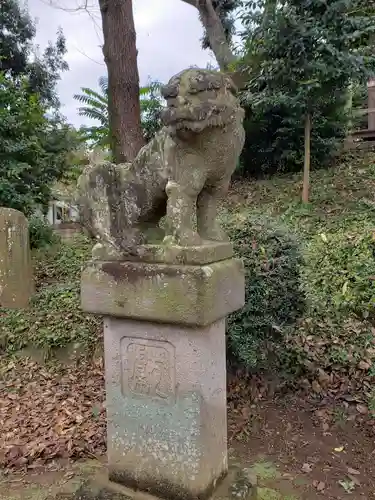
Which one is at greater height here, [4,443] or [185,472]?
[185,472]

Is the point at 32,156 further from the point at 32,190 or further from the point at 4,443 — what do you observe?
the point at 4,443

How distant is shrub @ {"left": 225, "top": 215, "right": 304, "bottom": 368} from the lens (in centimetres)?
325

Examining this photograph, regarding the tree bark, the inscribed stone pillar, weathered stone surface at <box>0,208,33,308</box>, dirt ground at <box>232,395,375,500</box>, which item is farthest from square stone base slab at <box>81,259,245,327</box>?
the tree bark

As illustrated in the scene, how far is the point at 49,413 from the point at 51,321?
1.32m

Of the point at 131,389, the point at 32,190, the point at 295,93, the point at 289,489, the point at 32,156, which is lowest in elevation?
the point at 289,489

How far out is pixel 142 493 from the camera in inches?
81.6

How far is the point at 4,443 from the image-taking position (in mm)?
3205

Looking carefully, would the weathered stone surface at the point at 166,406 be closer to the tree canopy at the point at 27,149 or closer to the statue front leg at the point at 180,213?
the statue front leg at the point at 180,213

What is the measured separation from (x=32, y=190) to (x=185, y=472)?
19.4 ft

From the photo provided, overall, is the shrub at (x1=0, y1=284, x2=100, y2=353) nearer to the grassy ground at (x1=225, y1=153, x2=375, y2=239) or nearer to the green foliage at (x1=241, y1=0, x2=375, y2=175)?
the grassy ground at (x1=225, y1=153, x2=375, y2=239)

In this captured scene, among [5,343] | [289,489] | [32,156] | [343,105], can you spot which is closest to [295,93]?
[343,105]

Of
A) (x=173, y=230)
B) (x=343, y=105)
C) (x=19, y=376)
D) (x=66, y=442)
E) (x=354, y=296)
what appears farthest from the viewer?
(x=343, y=105)

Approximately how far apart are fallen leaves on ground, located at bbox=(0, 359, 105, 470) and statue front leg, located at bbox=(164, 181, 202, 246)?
1.94 meters

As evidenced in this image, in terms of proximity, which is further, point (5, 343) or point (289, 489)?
point (5, 343)
